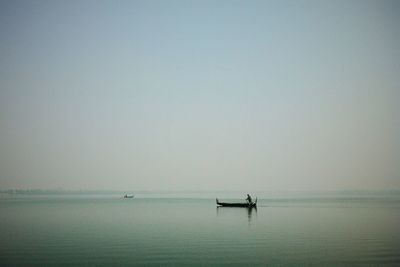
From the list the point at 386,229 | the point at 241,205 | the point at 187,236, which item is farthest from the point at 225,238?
the point at 241,205

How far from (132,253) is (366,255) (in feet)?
59.6

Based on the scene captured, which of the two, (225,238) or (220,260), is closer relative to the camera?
(220,260)

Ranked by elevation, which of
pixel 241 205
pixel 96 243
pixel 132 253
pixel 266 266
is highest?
pixel 241 205

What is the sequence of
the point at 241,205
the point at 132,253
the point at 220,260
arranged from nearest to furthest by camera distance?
the point at 220,260, the point at 132,253, the point at 241,205

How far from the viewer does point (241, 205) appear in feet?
286

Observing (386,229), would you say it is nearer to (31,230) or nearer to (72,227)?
(72,227)

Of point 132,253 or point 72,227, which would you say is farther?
point 72,227

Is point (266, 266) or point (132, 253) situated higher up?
point (132, 253)

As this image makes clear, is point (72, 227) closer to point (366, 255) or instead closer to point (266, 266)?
point (266, 266)

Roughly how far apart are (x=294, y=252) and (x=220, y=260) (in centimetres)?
693

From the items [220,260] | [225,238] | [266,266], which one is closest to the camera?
[266,266]

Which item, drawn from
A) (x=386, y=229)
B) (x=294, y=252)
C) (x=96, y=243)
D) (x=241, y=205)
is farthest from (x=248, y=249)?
(x=241, y=205)

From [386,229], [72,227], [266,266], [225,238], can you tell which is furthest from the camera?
[72,227]

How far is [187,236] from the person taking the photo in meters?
39.4
